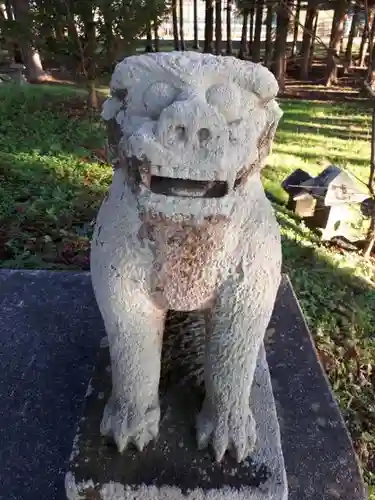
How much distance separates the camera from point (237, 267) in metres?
0.95

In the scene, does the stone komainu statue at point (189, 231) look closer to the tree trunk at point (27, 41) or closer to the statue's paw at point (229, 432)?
the statue's paw at point (229, 432)

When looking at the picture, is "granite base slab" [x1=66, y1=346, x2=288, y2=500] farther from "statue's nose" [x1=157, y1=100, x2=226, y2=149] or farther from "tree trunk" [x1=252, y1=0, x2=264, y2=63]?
"tree trunk" [x1=252, y1=0, x2=264, y2=63]

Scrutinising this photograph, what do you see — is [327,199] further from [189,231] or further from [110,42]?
[189,231]

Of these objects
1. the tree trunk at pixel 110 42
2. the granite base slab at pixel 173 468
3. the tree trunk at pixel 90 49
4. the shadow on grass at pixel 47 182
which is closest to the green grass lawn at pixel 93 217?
the shadow on grass at pixel 47 182

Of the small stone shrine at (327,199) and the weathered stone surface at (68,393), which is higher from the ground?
the weathered stone surface at (68,393)

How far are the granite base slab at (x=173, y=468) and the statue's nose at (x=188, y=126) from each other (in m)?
0.75

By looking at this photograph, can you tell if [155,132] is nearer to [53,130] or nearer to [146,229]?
[146,229]

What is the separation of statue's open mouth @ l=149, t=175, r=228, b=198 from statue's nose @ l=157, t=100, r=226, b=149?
64 mm

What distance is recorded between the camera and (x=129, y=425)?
3.75 ft

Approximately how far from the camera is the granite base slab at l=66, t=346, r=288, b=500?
3.64ft

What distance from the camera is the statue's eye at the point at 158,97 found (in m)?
0.79

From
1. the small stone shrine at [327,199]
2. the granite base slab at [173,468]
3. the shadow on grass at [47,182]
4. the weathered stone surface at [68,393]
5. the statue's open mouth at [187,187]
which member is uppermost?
the statue's open mouth at [187,187]

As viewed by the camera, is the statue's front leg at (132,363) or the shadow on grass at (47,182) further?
the shadow on grass at (47,182)

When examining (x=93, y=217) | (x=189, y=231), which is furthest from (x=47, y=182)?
(x=189, y=231)
